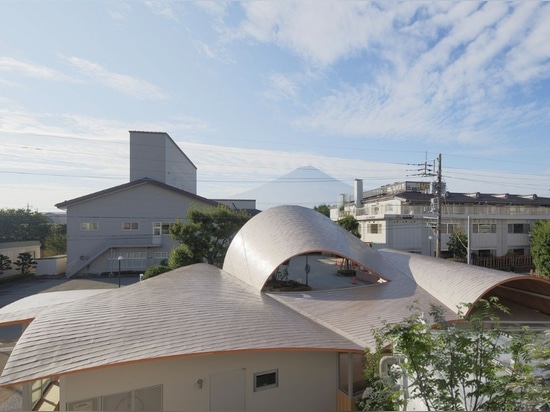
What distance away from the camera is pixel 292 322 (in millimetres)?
8172

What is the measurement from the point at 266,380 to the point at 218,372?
4.22ft

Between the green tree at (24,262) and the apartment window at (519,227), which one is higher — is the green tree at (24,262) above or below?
below

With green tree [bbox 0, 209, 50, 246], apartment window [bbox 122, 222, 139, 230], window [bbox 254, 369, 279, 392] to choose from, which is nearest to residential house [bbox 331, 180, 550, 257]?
apartment window [bbox 122, 222, 139, 230]

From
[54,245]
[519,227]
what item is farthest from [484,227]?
[54,245]

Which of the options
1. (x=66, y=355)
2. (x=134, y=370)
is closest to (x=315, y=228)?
(x=134, y=370)

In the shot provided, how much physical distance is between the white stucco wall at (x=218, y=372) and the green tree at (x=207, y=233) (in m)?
14.1

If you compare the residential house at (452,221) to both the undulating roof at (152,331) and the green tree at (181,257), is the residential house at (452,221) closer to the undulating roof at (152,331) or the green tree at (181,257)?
the green tree at (181,257)

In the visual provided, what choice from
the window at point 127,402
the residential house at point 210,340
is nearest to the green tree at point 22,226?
the residential house at point 210,340

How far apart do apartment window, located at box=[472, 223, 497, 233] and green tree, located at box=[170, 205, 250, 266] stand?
24.8 meters

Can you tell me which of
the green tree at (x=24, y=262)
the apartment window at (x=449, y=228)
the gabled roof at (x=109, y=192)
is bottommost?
the green tree at (x=24, y=262)

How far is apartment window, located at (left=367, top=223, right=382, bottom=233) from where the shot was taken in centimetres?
3198

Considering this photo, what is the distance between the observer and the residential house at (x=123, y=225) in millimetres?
27875

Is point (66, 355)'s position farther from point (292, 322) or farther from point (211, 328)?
point (292, 322)

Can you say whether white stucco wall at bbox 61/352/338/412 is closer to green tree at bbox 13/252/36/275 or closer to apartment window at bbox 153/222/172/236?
apartment window at bbox 153/222/172/236
